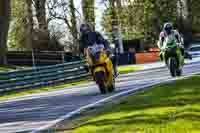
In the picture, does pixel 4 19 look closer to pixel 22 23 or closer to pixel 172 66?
pixel 22 23

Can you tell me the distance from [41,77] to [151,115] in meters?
16.8

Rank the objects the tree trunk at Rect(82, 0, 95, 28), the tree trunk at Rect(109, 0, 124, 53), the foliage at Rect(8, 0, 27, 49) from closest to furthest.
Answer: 1. the tree trunk at Rect(109, 0, 124, 53)
2. the tree trunk at Rect(82, 0, 95, 28)
3. the foliage at Rect(8, 0, 27, 49)

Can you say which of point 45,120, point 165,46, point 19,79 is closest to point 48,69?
point 19,79

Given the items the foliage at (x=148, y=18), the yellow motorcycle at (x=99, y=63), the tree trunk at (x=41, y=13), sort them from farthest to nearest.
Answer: the foliage at (x=148, y=18), the tree trunk at (x=41, y=13), the yellow motorcycle at (x=99, y=63)

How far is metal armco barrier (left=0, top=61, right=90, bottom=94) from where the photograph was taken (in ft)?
81.9

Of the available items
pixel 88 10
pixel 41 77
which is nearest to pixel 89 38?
pixel 41 77

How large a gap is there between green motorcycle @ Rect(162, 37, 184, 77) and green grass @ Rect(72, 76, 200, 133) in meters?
6.90

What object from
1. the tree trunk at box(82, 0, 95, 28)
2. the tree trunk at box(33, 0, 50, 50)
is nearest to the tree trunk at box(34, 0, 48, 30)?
the tree trunk at box(33, 0, 50, 50)

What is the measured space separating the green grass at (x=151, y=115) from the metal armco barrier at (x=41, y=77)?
11.5 metres

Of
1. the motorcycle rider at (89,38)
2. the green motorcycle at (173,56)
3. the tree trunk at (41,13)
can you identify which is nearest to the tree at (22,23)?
the tree trunk at (41,13)

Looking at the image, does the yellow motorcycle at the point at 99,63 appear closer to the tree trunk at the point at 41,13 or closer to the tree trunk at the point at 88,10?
the tree trunk at the point at 41,13

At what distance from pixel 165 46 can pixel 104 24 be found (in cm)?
4060

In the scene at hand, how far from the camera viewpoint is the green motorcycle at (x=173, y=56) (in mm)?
21109

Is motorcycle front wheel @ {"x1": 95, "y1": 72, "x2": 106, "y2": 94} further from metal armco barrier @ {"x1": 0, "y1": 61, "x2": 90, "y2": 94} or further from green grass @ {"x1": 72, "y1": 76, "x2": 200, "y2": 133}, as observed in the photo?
metal armco barrier @ {"x1": 0, "y1": 61, "x2": 90, "y2": 94}
